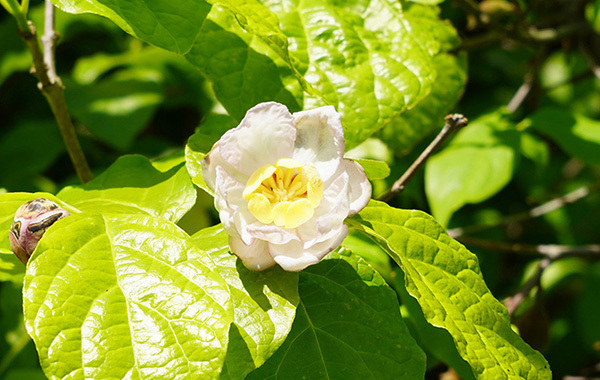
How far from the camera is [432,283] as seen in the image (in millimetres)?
1064

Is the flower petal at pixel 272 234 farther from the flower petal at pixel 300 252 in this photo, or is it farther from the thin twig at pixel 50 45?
the thin twig at pixel 50 45

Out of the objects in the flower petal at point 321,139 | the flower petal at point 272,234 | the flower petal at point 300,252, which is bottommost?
the flower petal at point 300,252

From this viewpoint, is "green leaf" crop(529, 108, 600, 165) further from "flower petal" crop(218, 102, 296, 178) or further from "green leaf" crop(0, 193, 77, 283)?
"green leaf" crop(0, 193, 77, 283)

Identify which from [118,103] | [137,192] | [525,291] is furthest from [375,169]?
[118,103]

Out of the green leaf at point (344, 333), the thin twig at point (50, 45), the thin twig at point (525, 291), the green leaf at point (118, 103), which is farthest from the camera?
the green leaf at point (118, 103)

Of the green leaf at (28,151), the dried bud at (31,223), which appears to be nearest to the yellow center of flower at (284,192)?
the dried bud at (31,223)

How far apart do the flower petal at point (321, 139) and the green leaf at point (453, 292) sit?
0.36 ft

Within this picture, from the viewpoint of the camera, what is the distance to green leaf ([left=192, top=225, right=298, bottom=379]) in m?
0.94

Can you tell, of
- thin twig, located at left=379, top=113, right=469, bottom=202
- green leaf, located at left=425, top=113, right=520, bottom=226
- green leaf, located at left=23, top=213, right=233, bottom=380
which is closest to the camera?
green leaf, located at left=23, top=213, right=233, bottom=380

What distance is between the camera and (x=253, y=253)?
99cm

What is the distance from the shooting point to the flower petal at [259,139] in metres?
1.03

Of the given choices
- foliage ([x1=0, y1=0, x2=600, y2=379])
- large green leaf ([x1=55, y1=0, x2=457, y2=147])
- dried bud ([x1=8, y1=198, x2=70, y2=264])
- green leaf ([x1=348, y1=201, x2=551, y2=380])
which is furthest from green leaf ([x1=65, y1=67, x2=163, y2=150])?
green leaf ([x1=348, y1=201, x2=551, y2=380])

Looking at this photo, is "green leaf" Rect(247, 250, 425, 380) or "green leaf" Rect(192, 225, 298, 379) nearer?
"green leaf" Rect(192, 225, 298, 379)

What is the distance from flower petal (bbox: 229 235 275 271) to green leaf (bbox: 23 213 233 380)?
48 mm
